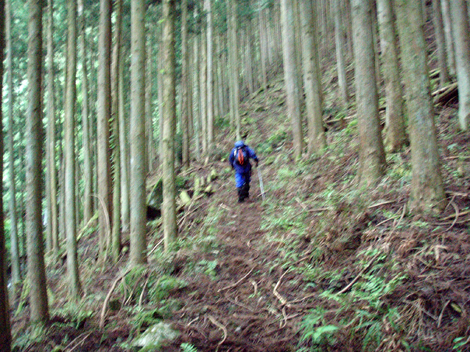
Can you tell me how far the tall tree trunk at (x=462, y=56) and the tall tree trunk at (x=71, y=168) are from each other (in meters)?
8.67

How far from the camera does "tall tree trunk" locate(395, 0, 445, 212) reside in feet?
19.7

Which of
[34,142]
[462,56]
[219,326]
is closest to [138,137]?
[34,142]

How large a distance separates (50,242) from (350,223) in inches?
491

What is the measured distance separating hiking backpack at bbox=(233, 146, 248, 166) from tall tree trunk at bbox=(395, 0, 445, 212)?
519 centimetres

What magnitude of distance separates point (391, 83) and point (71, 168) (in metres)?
7.78

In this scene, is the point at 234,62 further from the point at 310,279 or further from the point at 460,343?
the point at 460,343

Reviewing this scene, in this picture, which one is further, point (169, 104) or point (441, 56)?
point (441, 56)

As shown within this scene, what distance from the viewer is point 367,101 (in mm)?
8242

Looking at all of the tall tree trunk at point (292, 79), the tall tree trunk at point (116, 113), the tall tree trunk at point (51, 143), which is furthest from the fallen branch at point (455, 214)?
the tall tree trunk at point (51, 143)

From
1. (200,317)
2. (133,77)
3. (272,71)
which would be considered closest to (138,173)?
(133,77)

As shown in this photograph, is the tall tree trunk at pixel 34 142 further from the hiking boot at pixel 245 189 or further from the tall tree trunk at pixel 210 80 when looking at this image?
the tall tree trunk at pixel 210 80

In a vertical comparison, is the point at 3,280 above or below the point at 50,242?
above

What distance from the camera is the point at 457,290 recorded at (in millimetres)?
4621

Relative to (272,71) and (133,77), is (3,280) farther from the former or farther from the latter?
(272,71)
